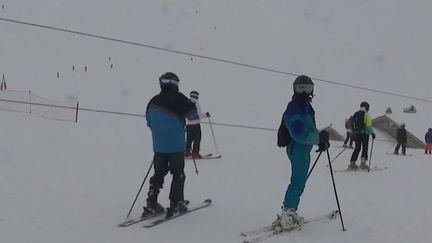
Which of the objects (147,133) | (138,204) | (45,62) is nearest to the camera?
(138,204)

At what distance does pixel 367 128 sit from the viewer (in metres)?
13.3

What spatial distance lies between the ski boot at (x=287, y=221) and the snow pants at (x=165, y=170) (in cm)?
135

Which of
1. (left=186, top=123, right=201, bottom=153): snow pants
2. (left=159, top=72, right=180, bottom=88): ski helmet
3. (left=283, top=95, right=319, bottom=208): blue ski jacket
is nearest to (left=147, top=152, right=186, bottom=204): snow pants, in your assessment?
(left=159, top=72, right=180, bottom=88): ski helmet

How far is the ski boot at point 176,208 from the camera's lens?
6879 millimetres

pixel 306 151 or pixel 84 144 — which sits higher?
pixel 306 151

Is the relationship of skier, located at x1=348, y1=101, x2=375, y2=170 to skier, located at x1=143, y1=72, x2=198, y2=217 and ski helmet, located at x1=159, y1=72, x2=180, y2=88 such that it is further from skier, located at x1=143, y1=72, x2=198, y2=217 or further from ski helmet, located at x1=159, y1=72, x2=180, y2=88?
ski helmet, located at x1=159, y1=72, x2=180, y2=88

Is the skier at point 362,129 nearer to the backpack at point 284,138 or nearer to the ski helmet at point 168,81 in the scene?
the backpack at point 284,138

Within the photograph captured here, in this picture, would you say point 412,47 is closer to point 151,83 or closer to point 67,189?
point 151,83

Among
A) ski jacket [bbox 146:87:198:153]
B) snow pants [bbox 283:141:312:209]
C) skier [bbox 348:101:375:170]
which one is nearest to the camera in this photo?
snow pants [bbox 283:141:312:209]

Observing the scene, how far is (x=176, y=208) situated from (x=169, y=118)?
117cm

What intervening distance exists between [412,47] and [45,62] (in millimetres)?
37912

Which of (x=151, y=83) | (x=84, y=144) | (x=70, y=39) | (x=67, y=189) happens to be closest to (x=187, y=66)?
(x=151, y=83)

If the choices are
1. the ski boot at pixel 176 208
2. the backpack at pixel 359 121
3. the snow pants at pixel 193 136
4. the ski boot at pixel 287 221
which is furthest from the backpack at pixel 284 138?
the backpack at pixel 359 121

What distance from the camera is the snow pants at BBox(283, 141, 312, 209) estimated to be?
21.0 feet
